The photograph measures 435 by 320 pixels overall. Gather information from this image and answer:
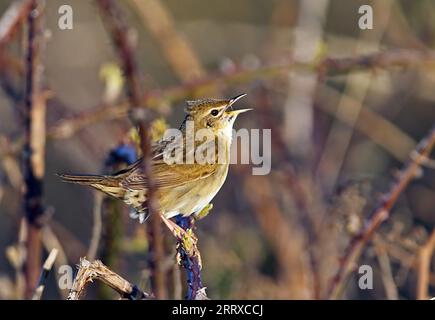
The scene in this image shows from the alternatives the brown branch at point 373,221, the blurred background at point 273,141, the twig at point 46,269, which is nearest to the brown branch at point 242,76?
the blurred background at point 273,141

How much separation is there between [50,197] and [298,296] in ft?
13.0

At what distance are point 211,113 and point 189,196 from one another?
0.57 meters

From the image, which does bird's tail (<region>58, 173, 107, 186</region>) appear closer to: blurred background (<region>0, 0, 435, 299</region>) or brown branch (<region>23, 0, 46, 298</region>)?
blurred background (<region>0, 0, 435, 299</region>)

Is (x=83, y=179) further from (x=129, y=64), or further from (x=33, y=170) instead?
(x=129, y=64)

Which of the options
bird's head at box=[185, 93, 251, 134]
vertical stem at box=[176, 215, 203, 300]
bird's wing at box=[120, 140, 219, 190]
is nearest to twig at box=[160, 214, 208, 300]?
vertical stem at box=[176, 215, 203, 300]

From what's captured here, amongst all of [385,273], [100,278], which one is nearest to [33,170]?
[100,278]

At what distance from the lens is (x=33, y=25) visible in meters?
4.24

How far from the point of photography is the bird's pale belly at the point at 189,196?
4469 mm

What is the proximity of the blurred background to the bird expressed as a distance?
18cm

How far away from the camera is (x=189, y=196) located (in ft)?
14.8

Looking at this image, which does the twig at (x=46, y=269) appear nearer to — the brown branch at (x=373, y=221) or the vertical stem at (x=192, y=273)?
the vertical stem at (x=192, y=273)
